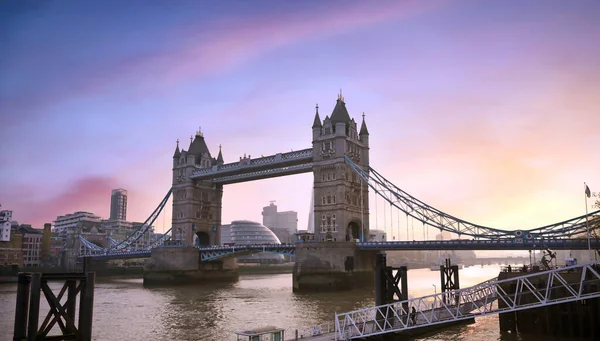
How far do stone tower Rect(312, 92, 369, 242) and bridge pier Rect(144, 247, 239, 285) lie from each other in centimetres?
2801

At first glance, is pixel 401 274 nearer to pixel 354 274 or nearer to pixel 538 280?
pixel 538 280

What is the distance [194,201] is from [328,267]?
42051 millimetres

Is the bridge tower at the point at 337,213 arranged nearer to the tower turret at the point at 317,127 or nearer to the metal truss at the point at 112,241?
the tower turret at the point at 317,127

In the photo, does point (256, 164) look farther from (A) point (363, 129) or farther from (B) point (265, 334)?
(B) point (265, 334)

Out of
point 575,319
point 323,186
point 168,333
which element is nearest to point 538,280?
point 575,319

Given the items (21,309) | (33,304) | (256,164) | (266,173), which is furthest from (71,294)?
(266,173)

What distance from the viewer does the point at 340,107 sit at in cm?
7938

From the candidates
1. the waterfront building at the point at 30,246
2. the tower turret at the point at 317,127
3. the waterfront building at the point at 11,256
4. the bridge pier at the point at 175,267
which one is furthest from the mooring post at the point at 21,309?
the waterfront building at the point at 30,246

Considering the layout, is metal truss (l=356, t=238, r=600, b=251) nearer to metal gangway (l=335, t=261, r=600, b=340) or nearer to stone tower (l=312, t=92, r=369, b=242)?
stone tower (l=312, t=92, r=369, b=242)

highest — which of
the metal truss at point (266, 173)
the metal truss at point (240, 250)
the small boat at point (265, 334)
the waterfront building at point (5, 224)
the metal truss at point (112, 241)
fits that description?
the metal truss at point (266, 173)

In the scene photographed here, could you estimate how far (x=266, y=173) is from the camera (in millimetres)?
89688

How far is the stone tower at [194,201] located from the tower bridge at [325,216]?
0.68 ft

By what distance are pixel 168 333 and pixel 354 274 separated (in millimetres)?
36189

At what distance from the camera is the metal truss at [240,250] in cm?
7831
